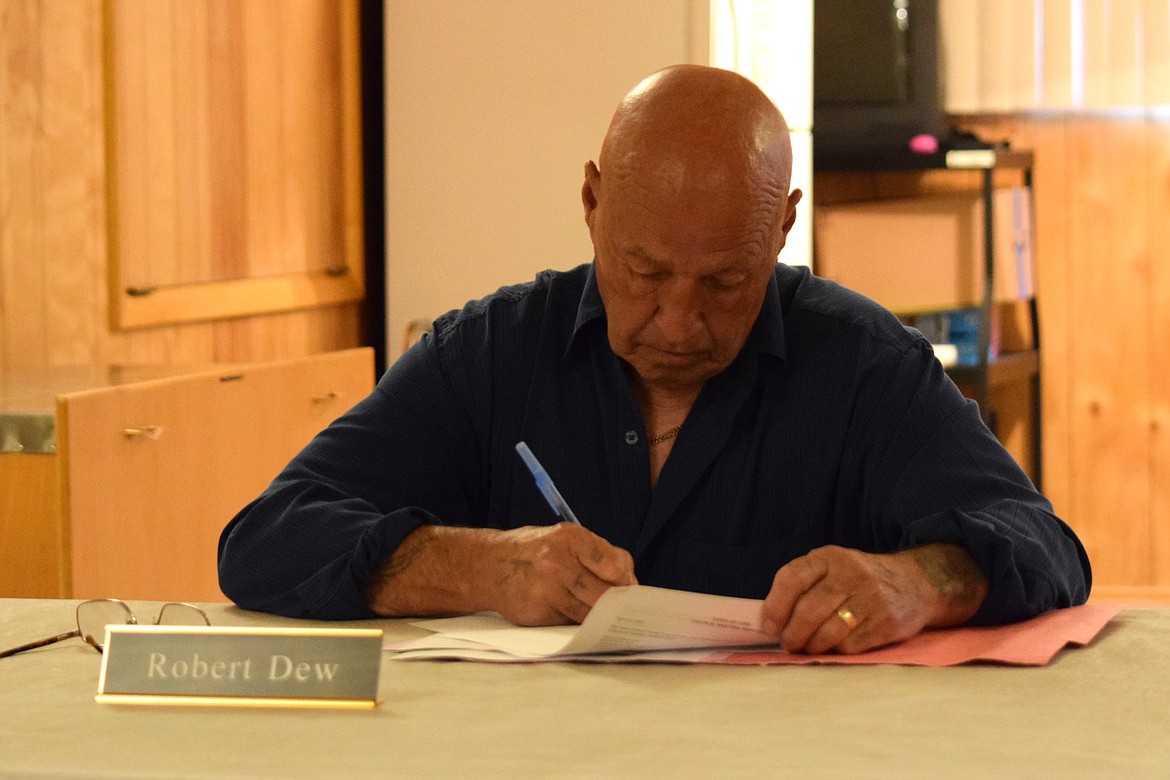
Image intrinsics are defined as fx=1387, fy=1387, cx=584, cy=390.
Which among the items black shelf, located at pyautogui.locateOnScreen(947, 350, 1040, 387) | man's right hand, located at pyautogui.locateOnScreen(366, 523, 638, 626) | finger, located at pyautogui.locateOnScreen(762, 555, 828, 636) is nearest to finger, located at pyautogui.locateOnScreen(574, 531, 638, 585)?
man's right hand, located at pyautogui.locateOnScreen(366, 523, 638, 626)

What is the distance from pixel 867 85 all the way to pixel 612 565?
299cm

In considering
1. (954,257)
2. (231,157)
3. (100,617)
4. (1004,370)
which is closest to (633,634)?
(100,617)

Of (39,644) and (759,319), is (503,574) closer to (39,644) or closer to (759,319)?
(39,644)

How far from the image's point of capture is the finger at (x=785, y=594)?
3.43ft

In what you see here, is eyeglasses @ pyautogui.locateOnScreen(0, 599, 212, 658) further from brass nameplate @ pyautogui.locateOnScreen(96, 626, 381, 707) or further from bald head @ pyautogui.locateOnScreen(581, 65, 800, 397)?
bald head @ pyautogui.locateOnScreen(581, 65, 800, 397)

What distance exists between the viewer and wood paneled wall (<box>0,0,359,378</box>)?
7.57ft

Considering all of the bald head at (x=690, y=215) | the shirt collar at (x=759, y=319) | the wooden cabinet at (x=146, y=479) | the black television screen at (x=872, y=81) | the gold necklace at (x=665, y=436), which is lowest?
the wooden cabinet at (x=146, y=479)

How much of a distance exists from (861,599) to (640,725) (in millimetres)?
286

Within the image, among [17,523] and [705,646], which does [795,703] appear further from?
[17,523]

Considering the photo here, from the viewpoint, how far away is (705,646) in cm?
104

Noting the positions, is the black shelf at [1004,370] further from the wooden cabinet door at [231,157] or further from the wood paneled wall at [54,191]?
the wood paneled wall at [54,191]

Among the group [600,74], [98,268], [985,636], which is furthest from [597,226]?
[600,74]

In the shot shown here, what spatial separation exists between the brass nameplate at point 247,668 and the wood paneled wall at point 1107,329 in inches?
137

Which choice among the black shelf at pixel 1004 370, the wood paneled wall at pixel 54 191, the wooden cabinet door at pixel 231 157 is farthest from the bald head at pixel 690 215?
the black shelf at pixel 1004 370
